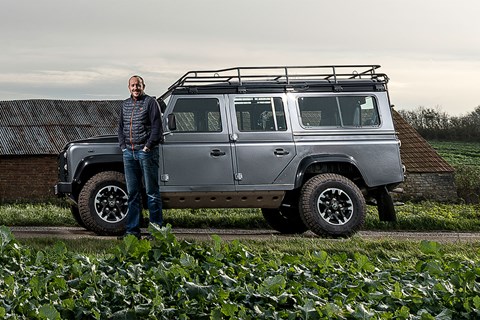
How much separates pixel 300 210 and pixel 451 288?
22.2ft

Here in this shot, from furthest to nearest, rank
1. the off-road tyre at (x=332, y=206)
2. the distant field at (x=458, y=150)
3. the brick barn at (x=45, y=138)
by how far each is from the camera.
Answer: the distant field at (x=458, y=150) → the brick barn at (x=45, y=138) → the off-road tyre at (x=332, y=206)

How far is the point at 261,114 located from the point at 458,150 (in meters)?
30.8

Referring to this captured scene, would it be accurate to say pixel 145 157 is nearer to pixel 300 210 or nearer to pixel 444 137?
pixel 300 210

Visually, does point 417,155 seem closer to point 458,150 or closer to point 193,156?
point 193,156

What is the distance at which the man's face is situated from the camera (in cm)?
1098

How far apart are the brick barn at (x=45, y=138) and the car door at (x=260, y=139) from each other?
14144 mm

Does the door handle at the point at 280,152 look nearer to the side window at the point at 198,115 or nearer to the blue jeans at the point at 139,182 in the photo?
the side window at the point at 198,115

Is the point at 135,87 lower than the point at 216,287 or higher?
higher

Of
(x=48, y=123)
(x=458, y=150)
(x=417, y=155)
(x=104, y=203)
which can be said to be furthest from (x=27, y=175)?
(x=458, y=150)

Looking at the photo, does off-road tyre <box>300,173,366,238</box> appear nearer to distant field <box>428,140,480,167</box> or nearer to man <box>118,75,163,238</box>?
man <box>118,75,163,238</box>

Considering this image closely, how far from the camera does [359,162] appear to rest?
41.8 feet

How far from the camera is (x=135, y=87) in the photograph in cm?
1098

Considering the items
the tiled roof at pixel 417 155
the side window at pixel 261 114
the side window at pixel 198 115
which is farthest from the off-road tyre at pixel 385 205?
the tiled roof at pixel 417 155

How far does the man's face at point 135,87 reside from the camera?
11.0m
